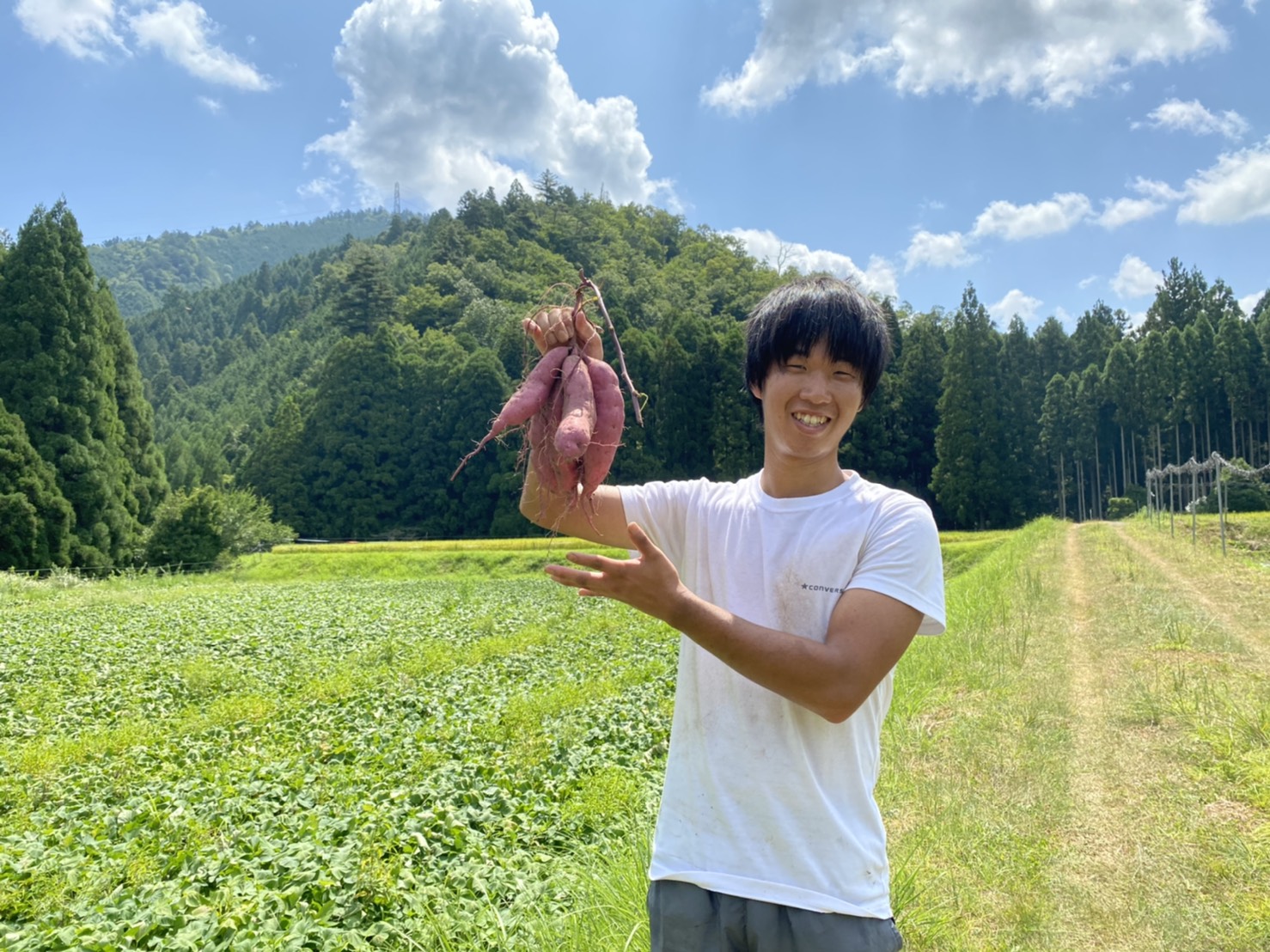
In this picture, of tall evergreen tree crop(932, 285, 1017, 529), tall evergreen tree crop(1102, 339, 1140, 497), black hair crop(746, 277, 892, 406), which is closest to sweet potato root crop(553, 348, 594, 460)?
black hair crop(746, 277, 892, 406)

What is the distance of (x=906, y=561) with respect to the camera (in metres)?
1.53

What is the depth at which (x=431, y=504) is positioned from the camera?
4550 cm

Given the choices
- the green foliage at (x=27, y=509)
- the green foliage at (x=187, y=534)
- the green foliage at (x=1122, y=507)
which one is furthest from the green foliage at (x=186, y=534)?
the green foliage at (x=1122, y=507)

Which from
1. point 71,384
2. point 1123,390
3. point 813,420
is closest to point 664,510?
point 813,420

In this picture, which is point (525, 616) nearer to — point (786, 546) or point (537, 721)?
point (537, 721)

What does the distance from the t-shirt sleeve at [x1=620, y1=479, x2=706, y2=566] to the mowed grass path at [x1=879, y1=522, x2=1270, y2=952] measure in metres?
2.21

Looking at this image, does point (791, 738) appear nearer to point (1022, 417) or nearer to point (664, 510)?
point (664, 510)

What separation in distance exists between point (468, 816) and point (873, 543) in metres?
4.04

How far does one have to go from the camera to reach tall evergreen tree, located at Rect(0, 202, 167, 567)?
27031 millimetres

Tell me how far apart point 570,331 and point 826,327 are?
71cm

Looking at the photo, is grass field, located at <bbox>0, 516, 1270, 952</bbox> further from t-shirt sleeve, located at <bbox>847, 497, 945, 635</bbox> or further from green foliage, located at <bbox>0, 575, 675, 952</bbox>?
t-shirt sleeve, located at <bbox>847, 497, 945, 635</bbox>

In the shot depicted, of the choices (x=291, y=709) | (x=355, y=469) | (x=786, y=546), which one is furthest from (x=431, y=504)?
(x=786, y=546)

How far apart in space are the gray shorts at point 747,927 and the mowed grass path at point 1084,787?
2007 mm

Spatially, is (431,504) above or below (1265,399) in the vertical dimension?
below
